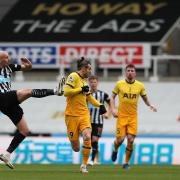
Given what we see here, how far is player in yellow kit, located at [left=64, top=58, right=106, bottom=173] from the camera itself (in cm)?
1650

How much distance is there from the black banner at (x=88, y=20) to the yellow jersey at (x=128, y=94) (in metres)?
16.3

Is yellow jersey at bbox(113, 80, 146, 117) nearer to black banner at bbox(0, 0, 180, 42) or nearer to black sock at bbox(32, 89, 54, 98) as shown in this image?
black sock at bbox(32, 89, 54, 98)

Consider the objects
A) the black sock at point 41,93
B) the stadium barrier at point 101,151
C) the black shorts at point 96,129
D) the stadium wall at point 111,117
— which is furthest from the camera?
the stadium wall at point 111,117

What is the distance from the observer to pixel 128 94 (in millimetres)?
19344

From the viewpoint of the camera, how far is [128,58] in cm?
3350

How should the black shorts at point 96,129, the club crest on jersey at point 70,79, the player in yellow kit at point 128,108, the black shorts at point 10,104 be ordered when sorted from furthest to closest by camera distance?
the black shorts at point 96,129 → the player in yellow kit at point 128,108 → the club crest on jersey at point 70,79 → the black shorts at point 10,104

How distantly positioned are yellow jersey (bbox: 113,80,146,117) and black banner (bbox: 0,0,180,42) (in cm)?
1630

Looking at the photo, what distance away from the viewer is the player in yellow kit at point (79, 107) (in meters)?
→ 16.5

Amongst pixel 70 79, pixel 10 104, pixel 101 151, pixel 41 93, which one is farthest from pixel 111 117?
pixel 41 93

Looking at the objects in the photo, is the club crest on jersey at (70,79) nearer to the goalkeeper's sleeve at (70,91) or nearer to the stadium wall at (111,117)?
the goalkeeper's sleeve at (70,91)

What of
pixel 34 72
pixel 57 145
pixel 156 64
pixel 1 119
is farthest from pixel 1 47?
pixel 57 145

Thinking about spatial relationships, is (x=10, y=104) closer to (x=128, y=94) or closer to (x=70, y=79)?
(x=70, y=79)

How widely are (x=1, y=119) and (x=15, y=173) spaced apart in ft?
51.8

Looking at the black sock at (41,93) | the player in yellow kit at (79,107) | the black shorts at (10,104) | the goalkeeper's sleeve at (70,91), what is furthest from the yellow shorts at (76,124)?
the black sock at (41,93)
